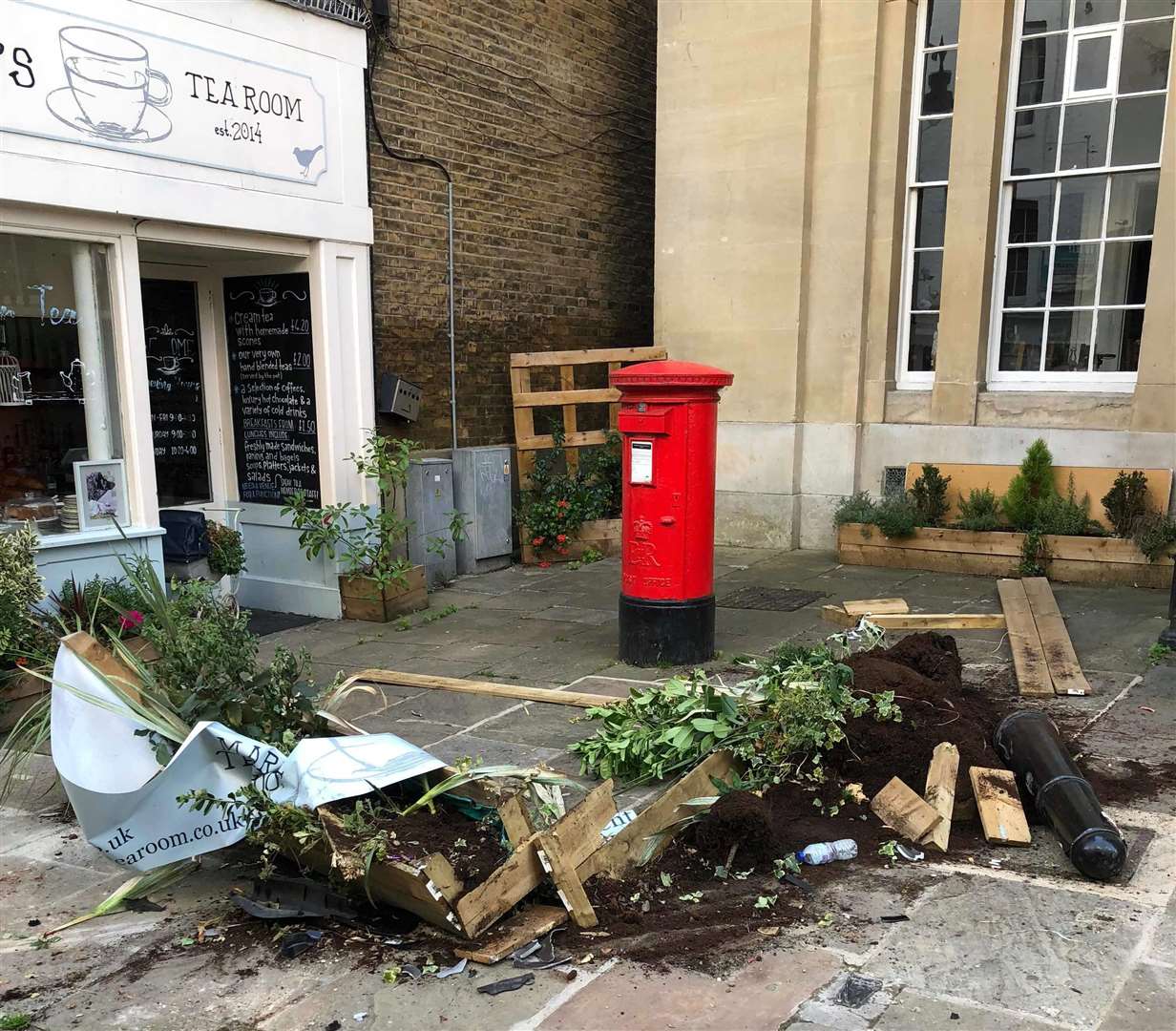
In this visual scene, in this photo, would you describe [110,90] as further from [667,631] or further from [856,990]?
[856,990]

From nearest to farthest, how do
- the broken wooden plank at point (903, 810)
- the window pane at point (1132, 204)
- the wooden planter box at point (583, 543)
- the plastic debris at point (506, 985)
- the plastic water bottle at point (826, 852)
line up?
the plastic debris at point (506, 985) < the plastic water bottle at point (826, 852) < the broken wooden plank at point (903, 810) < the window pane at point (1132, 204) < the wooden planter box at point (583, 543)

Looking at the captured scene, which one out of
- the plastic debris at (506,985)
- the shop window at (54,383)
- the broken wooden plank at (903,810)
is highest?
the shop window at (54,383)

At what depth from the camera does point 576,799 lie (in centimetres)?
464

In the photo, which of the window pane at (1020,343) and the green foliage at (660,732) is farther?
the window pane at (1020,343)

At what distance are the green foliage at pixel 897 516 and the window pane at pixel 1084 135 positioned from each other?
3450 mm

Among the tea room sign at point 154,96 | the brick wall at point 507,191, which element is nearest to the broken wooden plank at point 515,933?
the tea room sign at point 154,96

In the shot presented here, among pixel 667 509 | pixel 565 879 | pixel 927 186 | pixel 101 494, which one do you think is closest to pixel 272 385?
pixel 101 494

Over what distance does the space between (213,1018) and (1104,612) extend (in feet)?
23.1

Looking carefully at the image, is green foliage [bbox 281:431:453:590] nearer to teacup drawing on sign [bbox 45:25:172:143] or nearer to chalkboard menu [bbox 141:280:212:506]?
chalkboard menu [bbox 141:280:212:506]

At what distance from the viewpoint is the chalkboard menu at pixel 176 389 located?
8508 millimetres

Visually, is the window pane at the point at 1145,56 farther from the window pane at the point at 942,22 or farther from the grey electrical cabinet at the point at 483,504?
the grey electrical cabinet at the point at 483,504

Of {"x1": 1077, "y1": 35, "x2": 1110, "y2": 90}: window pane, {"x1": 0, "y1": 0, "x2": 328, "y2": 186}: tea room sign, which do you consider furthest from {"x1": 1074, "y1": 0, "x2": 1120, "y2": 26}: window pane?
{"x1": 0, "y1": 0, "x2": 328, "y2": 186}: tea room sign

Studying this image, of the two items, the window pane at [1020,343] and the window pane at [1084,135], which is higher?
the window pane at [1084,135]

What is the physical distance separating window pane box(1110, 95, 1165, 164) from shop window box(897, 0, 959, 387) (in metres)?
1.48
